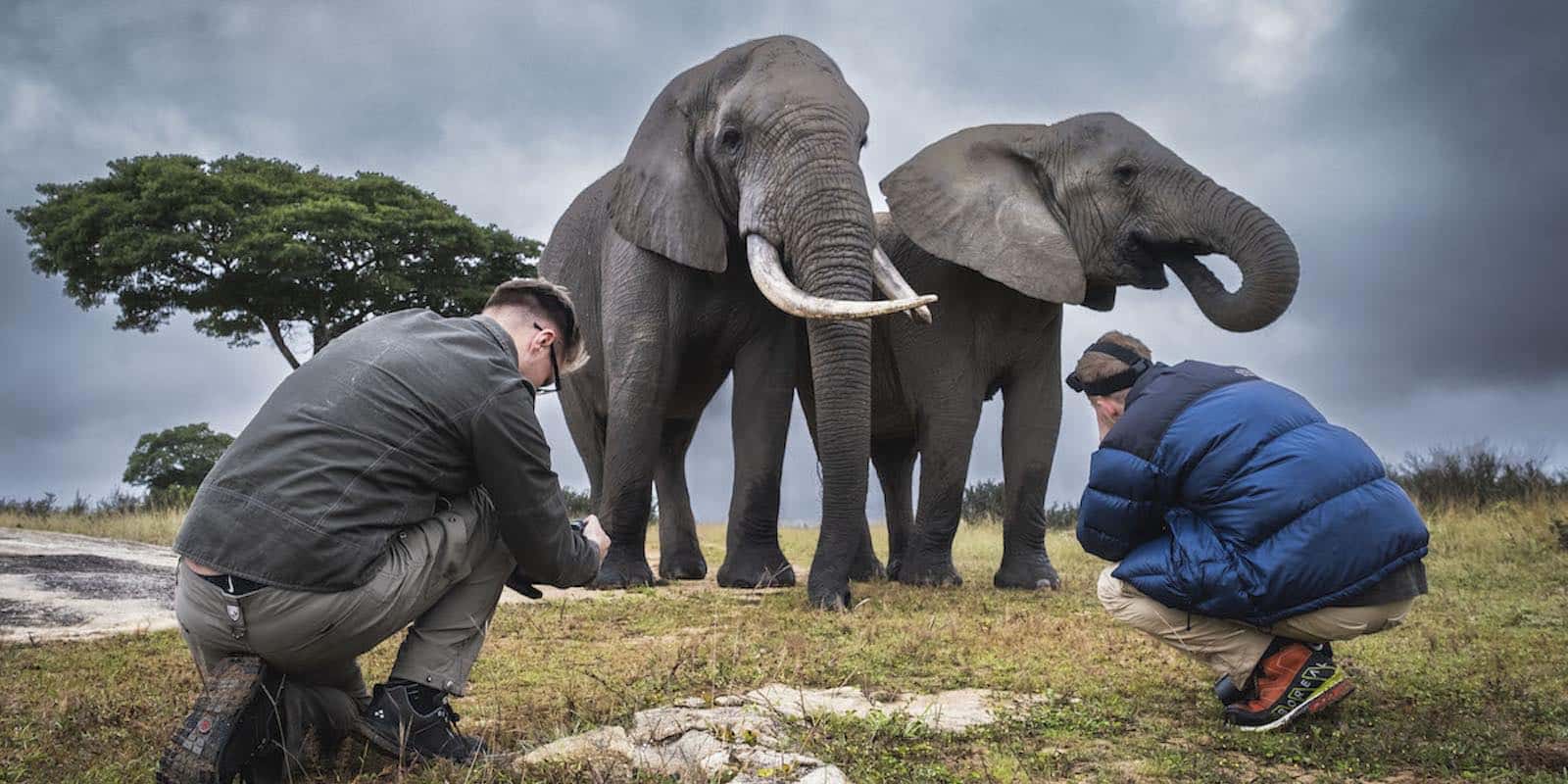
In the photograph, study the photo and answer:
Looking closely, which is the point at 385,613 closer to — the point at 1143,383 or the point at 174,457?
the point at 1143,383

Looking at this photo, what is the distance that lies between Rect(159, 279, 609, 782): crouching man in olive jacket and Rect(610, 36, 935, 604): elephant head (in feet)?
11.9

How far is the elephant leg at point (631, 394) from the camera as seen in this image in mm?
9086

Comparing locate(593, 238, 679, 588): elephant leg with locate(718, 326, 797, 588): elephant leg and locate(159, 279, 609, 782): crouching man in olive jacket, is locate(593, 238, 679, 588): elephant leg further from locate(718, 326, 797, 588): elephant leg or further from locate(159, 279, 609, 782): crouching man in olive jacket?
locate(159, 279, 609, 782): crouching man in olive jacket

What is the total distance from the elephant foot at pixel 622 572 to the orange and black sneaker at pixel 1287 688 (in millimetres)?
5574

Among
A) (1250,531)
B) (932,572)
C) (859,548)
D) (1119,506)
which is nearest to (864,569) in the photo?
(859,548)

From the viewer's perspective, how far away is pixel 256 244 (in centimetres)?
2562

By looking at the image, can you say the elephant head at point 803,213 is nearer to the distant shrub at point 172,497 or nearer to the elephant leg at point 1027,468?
the elephant leg at point 1027,468

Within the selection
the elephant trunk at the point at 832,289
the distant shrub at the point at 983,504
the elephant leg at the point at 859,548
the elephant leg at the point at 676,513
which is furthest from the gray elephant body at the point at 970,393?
the distant shrub at the point at 983,504

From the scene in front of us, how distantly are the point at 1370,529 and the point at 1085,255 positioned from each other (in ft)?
18.0

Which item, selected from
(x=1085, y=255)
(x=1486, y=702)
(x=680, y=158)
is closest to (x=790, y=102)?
(x=680, y=158)

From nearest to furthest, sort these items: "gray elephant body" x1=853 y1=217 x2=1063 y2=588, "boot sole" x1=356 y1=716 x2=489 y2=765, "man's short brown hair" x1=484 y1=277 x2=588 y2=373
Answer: "boot sole" x1=356 y1=716 x2=489 y2=765 → "man's short brown hair" x1=484 y1=277 x2=588 y2=373 → "gray elephant body" x1=853 y1=217 x2=1063 y2=588

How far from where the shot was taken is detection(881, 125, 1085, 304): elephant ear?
914 centimetres

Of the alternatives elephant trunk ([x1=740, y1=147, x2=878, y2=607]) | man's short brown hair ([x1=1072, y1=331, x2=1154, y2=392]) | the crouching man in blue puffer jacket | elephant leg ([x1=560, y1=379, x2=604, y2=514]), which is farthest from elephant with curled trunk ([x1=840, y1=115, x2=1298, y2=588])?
the crouching man in blue puffer jacket

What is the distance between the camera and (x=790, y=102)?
791cm
